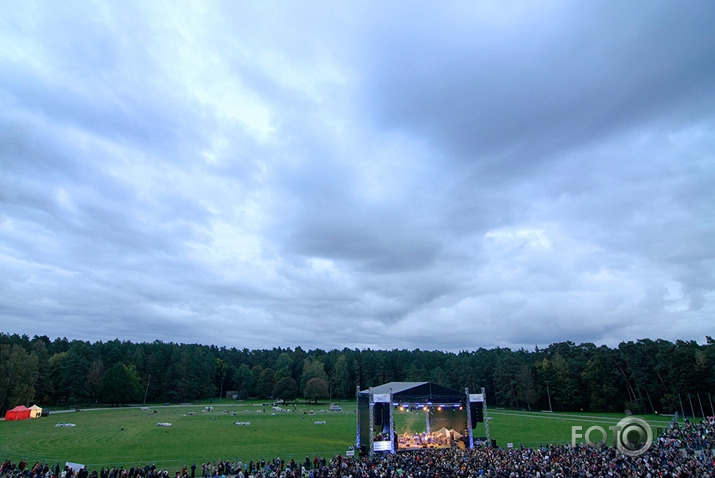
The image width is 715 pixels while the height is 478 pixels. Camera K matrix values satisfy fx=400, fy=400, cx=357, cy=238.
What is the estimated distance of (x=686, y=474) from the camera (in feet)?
57.6

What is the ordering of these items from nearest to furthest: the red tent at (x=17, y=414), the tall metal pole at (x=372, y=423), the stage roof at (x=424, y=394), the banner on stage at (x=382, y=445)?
the banner on stage at (x=382, y=445), the tall metal pole at (x=372, y=423), the stage roof at (x=424, y=394), the red tent at (x=17, y=414)

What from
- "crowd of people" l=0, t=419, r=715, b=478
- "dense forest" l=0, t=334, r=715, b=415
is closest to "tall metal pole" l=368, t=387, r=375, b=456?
"crowd of people" l=0, t=419, r=715, b=478

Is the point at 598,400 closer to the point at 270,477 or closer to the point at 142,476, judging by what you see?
the point at 270,477

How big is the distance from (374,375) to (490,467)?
3463 inches

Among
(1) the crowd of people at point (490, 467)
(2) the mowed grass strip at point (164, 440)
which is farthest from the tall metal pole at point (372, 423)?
(1) the crowd of people at point (490, 467)

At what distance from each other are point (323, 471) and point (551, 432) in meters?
31.4

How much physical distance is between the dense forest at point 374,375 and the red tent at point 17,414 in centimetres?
632

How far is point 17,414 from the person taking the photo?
1989 inches

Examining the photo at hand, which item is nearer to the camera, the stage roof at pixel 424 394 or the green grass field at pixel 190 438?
the green grass field at pixel 190 438

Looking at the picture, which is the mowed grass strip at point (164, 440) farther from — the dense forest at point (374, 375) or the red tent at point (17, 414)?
the dense forest at point (374, 375)

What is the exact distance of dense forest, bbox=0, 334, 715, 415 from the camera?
2233 inches

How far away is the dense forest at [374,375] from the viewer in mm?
56719

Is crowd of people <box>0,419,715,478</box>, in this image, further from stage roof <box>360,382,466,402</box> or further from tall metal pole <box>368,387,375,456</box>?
stage roof <box>360,382,466,402</box>

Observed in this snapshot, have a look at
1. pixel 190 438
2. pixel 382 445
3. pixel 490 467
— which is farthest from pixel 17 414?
pixel 490 467
